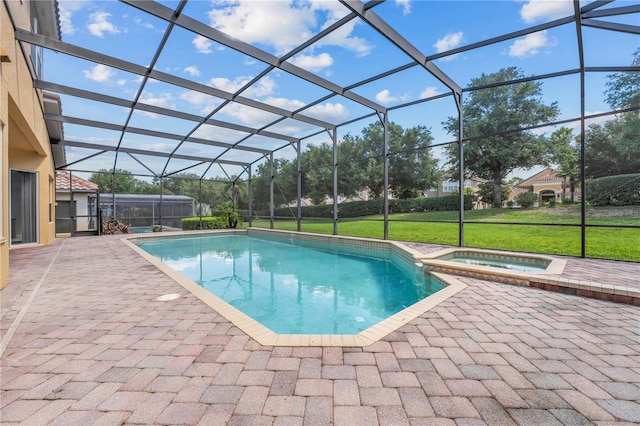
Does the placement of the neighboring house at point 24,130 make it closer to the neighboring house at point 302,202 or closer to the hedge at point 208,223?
the hedge at point 208,223

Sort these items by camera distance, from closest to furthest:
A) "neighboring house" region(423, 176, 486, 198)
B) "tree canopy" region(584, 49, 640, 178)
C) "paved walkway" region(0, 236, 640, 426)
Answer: "paved walkway" region(0, 236, 640, 426) → "tree canopy" region(584, 49, 640, 178) → "neighboring house" region(423, 176, 486, 198)

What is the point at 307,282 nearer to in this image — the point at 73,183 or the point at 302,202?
the point at 73,183

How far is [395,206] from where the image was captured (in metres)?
16.0

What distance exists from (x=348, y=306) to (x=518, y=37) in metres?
5.19

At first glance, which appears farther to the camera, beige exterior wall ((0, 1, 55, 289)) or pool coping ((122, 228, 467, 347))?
beige exterior wall ((0, 1, 55, 289))

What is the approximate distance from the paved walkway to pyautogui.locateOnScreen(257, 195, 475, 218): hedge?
11155mm

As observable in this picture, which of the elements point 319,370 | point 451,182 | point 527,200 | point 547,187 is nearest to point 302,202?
point 451,182

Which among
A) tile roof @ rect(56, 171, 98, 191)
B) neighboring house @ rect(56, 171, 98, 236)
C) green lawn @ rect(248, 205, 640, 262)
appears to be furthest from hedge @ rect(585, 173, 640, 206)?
tile roof @ rect(56, 171, 98, 191)

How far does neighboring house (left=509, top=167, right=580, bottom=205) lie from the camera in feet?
42.3

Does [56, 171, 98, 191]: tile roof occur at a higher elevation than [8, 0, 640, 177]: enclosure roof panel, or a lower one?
lower

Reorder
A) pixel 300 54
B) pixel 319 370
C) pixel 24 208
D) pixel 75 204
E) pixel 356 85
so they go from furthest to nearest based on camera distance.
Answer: pixel 75 204
pixel 24 208
pixel 356 85
pixel 300 54
pixel 319 370

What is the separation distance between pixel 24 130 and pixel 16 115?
118 centimetres

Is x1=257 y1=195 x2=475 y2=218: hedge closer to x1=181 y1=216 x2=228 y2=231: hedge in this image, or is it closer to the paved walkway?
x1=181 y1=216 x2=228 y2=231: hedge

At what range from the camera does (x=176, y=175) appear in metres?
14.4
